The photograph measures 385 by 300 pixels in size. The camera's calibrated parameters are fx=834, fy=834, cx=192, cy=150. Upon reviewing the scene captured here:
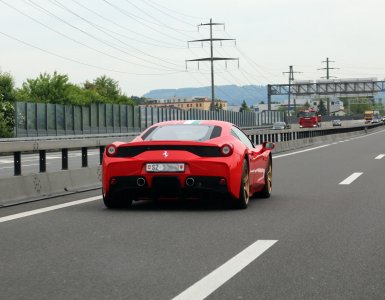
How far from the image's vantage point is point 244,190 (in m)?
10.6

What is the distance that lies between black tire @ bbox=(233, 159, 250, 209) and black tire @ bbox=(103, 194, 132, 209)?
1411 mm

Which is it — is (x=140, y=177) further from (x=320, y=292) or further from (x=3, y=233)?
(x=320, y=292)

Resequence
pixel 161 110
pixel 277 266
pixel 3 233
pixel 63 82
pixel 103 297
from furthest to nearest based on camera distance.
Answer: pixel 63 82, pixel 161 110, pixel 3 233, pixel 277 266, pixel 103 297

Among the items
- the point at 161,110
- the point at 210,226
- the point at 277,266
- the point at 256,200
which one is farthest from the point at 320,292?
the point at 161,110

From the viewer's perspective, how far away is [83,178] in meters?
14.3

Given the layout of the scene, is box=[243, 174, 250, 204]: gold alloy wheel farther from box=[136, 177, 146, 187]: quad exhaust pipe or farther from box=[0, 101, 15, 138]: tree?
box=[0, 101, 15, 138]: tree

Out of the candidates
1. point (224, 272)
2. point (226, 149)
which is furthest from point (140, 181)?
point (224, 272)

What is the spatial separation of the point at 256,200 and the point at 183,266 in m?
5.80

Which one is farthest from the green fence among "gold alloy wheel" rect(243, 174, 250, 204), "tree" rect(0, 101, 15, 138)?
"gold alloy wheel" rect(243, 174, 250, 204)

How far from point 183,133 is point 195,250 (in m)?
3.78

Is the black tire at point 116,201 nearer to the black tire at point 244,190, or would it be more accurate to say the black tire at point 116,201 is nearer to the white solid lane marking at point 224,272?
the black tire at point 244,190

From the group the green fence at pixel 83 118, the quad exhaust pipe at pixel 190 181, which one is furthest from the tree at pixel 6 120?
the quad exhaust pipe at pixel 190 181

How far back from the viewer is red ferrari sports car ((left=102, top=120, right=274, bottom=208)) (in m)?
10.1

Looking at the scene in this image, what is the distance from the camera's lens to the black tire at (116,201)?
10.6m
